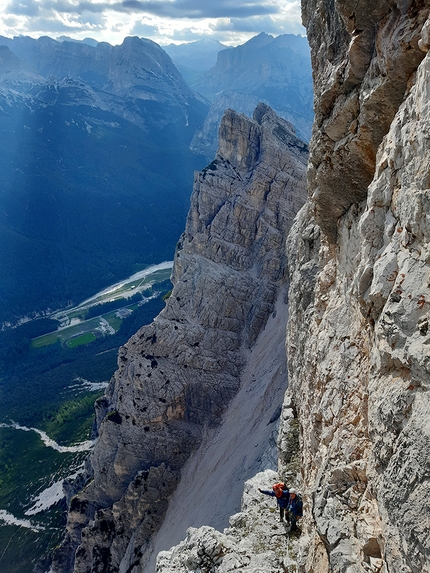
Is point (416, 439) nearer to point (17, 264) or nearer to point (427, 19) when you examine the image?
point (427, 19)

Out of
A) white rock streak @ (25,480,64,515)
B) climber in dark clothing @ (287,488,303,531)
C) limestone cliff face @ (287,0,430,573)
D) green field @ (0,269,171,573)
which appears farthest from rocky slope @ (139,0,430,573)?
white rock streak @ (25,480,64,515)

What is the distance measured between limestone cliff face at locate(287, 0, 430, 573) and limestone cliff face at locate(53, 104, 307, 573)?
35.0 meters

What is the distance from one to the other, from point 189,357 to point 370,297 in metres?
44.0

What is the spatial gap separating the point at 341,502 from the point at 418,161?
8.99m

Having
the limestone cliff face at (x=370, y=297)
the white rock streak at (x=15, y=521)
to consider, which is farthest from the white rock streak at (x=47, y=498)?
the limestone cliff face at (x=370, y=297)

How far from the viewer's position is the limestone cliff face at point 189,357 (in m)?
49.9

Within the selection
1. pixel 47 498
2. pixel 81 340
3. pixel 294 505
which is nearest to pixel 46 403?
pixel 47 498

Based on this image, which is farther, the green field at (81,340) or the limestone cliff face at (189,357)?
the green field at (81,340)

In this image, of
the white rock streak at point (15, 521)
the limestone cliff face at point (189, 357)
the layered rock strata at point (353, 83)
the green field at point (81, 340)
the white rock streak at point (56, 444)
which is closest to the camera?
the layered rock strata at point (353, 83)

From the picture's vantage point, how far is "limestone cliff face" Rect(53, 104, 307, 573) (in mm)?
49906

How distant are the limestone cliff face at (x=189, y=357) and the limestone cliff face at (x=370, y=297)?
115 feet

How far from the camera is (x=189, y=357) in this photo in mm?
54594

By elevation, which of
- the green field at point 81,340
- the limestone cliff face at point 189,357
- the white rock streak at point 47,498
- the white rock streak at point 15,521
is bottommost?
the green field at point 81,340

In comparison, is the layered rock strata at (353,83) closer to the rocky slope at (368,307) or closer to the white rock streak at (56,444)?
the rocky slope at (368,307)
